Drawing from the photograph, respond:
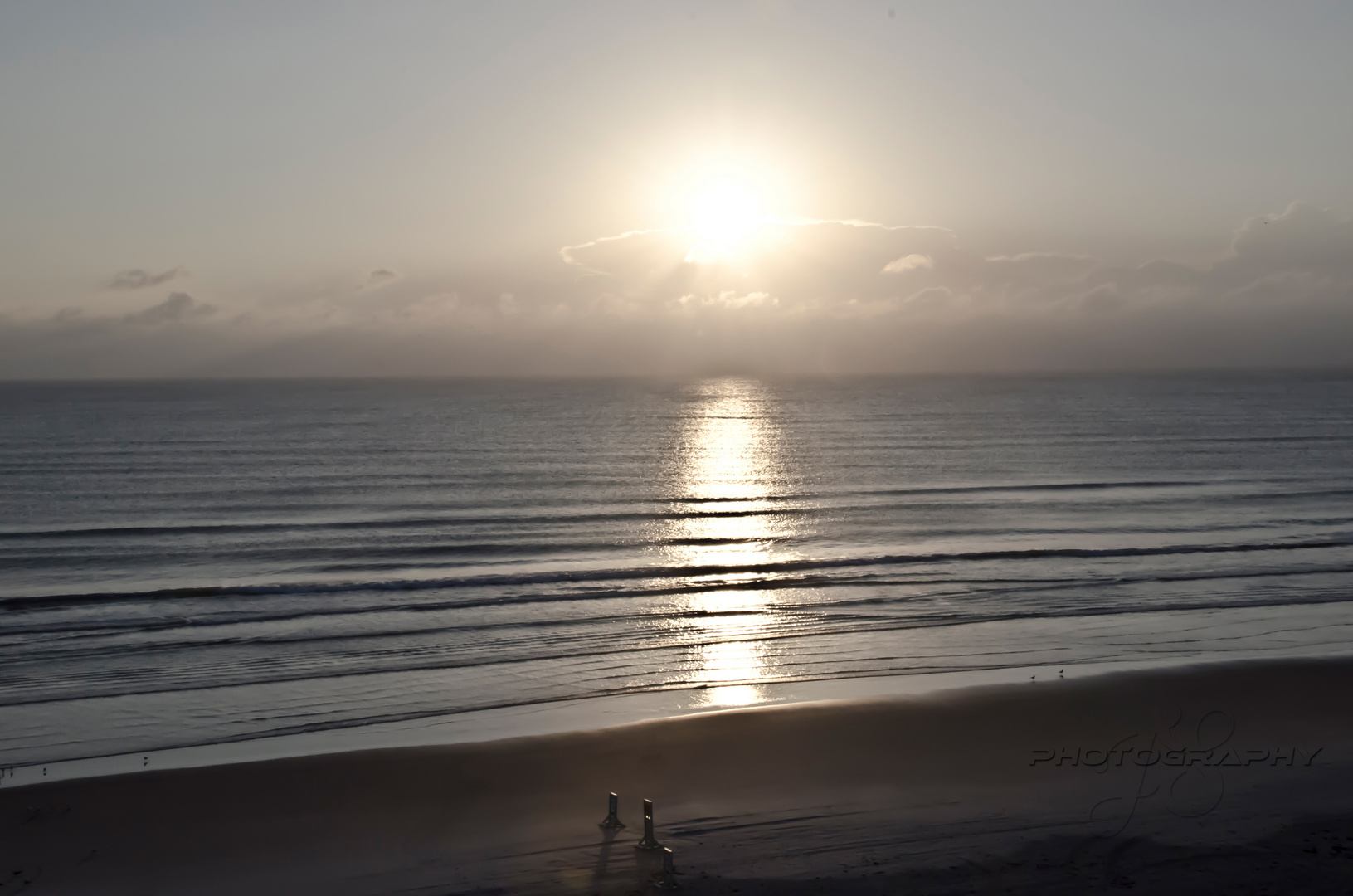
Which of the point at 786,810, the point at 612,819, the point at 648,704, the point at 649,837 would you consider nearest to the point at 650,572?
the point at 648,704

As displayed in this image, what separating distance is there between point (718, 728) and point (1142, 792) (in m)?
6.09

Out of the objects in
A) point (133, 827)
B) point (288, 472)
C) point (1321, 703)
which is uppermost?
point (288, 472)

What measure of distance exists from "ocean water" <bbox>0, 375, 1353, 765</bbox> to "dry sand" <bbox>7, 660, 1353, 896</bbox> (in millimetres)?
2568

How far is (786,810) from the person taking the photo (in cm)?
1185

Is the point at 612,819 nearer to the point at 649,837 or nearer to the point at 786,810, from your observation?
the point at 649,837

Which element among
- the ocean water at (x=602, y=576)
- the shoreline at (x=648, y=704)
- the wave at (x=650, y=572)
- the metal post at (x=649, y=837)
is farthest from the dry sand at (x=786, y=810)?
the wave at (x=650, y=572)

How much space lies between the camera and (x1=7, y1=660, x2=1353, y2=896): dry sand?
10000 millimetres

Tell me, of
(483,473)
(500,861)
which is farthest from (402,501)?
(500,861)

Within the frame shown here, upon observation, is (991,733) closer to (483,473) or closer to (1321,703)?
(1321,703)

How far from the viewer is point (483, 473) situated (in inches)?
2008

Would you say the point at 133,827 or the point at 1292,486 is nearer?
the point at 133,827

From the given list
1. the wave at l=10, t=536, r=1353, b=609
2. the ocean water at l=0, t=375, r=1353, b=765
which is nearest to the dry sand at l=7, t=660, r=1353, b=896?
the ocean water at l=0, t=375, r=1353, b=765

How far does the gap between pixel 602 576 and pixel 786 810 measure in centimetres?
1504

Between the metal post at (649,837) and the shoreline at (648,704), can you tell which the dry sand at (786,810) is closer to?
the metal post at (649,837)
